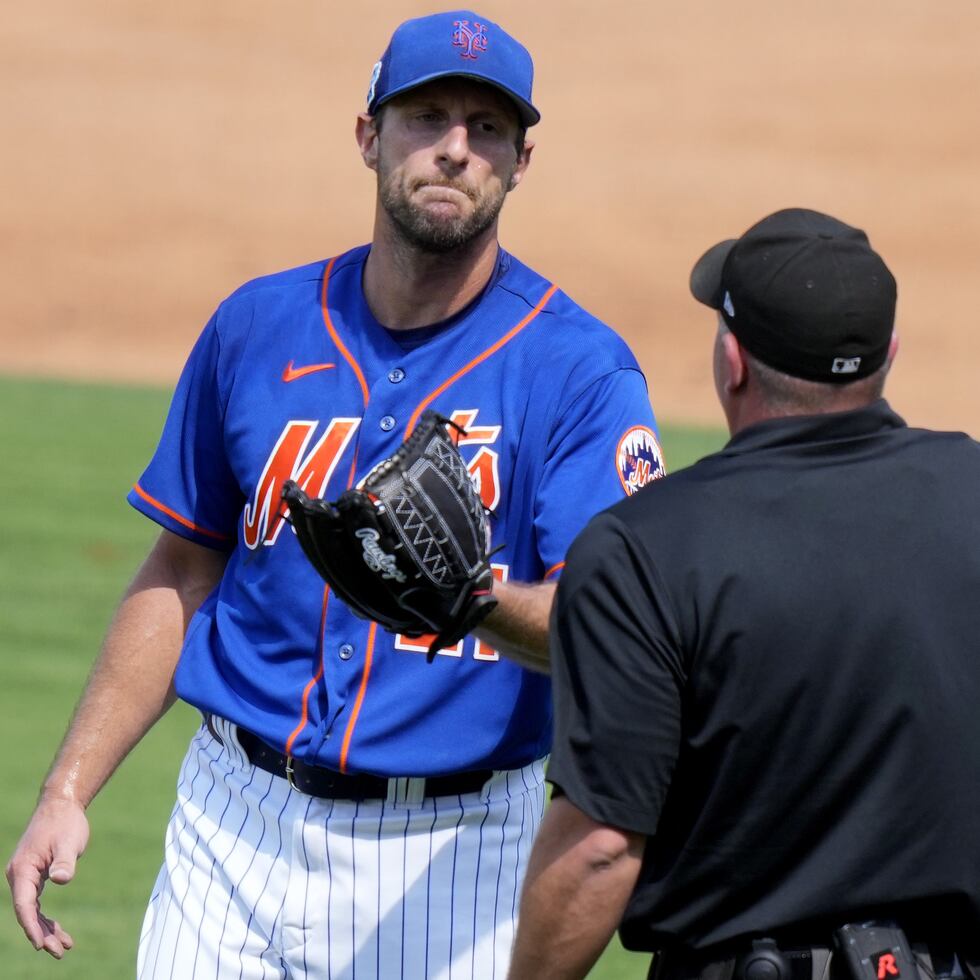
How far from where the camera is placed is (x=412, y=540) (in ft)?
9.47

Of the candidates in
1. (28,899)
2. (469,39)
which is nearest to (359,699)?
(28,899)

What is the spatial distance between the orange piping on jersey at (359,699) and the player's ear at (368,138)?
93cm

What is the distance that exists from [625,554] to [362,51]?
2817 centimetres

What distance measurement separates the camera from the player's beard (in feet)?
11.2

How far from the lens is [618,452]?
3.26 m

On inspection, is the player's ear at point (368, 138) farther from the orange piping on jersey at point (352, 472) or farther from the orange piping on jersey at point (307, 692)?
the orange piping on jersey at point (307, 692)

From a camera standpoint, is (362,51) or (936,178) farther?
(362,51)

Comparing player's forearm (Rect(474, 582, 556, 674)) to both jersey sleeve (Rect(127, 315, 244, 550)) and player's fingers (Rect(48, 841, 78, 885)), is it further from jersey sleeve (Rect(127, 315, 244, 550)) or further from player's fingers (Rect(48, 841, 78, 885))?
player's fingers (Rect(48, 841, 78, 885))

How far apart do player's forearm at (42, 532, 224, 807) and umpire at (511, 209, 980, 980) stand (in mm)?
1263

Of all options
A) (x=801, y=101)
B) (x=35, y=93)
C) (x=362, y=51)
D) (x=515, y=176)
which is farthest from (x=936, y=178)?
(x=515, y=176)

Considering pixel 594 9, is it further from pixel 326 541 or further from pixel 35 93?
pixel 326 541

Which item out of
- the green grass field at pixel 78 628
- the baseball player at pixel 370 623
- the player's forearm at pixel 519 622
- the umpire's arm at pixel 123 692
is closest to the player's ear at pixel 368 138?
the baseball player at pixel 370 623

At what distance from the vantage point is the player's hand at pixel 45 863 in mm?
3334

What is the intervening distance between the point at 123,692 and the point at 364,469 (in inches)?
27.6
